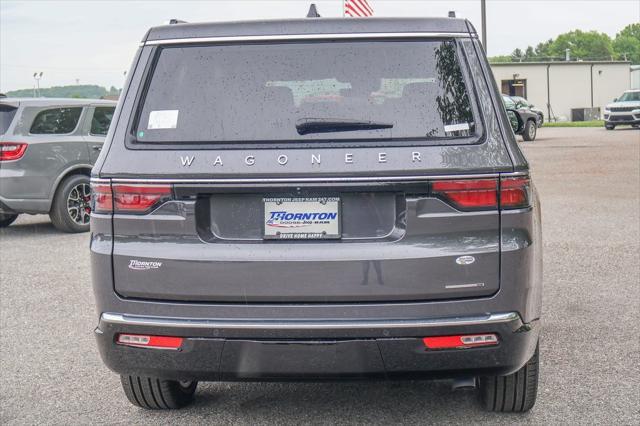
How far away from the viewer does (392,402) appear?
476 centimetres

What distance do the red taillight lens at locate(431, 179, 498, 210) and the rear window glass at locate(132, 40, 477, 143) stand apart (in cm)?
20

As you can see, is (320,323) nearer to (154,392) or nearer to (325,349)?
(325,349)

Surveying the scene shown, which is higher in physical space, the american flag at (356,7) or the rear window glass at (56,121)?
the american flag at (356,7)

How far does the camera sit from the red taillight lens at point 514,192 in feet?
12.2

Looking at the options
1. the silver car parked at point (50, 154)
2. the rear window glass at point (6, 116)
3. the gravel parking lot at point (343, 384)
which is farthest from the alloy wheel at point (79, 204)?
the gravel parking lot at point (343, 384)

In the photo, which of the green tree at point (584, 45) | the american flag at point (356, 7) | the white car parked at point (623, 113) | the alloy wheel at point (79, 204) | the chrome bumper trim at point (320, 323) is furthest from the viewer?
the green tree at point (584, 45)

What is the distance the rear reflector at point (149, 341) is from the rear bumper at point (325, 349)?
0.02 m

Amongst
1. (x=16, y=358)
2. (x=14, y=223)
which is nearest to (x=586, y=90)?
(x=14, y=223)

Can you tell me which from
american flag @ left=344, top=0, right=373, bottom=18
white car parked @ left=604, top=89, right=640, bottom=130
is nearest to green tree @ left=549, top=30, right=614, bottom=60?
white car parked @ left=604, top=89, right=640, bottom=130

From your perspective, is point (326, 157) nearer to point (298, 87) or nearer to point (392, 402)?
point (298, 87)

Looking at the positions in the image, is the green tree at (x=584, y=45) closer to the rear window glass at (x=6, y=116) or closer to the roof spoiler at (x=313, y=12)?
the rear window glass at (x=6, y=116)

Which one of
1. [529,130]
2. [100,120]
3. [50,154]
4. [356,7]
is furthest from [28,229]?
[529,130]

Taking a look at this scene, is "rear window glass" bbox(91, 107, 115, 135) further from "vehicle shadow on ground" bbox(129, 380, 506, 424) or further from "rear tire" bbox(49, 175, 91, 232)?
"vehicle shadow on ground" bbox(129, 380, 506, 424)

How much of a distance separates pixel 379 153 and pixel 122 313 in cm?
126
